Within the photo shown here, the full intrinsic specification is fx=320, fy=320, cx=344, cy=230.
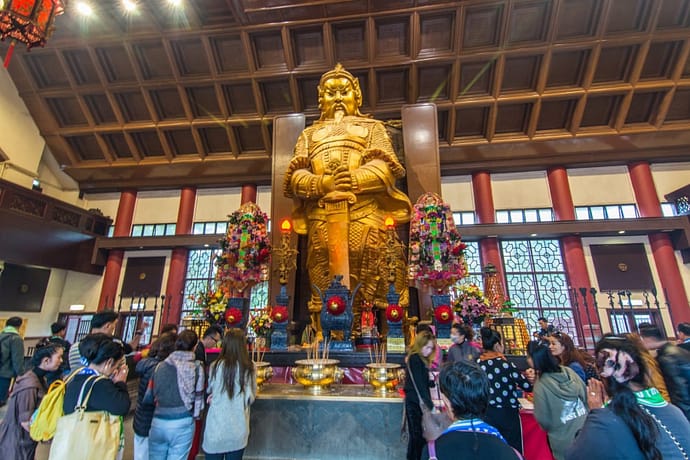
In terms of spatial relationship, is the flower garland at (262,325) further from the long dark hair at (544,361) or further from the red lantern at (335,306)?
the long dark hair at (544,361)

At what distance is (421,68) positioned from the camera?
7895mm

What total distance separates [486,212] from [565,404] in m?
7.09

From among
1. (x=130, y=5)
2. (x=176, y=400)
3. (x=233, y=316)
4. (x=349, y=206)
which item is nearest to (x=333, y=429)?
(x=176, y=400)

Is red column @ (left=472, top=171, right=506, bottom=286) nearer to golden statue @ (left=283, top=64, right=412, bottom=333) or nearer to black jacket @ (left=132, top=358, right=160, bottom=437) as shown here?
golden statue @ (left=283, top=64, right=412, bottom=333)

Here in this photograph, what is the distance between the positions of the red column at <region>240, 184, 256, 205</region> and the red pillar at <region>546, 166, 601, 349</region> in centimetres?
818

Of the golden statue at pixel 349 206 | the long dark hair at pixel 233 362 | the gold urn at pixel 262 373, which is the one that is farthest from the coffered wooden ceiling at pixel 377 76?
Answer: the long dark hair at pixel 233 362

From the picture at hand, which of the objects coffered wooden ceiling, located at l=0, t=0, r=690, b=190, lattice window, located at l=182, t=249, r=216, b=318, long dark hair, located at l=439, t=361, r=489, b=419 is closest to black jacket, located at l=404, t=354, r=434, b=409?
long dark hair, located at l=439, t=361, r=489, b=419

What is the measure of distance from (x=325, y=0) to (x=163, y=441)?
8131 millimetres

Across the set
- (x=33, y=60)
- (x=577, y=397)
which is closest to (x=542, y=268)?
(x=577, y=397)

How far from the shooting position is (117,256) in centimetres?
928

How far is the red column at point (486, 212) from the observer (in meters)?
7.94

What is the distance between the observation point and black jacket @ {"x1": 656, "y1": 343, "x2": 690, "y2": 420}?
1.74 metres

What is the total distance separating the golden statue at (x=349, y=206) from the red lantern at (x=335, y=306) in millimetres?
789

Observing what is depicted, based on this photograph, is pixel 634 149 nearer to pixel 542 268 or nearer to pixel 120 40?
pixel 542 268
